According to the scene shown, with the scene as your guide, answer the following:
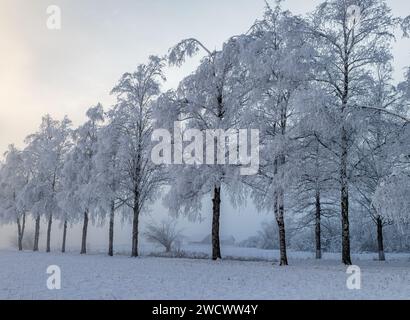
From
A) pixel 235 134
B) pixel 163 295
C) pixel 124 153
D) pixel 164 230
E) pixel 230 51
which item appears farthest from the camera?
pixel 164 230

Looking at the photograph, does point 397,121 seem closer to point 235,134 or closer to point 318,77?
point 318,77

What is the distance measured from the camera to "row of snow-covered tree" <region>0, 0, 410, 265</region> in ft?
60.9

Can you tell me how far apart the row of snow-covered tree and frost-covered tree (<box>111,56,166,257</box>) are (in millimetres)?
69

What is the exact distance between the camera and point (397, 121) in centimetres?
2112

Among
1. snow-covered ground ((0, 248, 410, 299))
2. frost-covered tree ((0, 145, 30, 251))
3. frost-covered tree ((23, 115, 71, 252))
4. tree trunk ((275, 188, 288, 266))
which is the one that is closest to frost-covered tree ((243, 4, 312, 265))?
tree trunk ((275, 188, 288, 266))

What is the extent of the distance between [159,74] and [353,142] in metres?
14.7

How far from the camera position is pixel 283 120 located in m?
20.5

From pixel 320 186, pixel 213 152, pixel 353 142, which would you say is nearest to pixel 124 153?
pixel 213 152

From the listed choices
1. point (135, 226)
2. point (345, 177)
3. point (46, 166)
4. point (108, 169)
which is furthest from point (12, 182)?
point (345, 177)

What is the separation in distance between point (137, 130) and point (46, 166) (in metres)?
14.4

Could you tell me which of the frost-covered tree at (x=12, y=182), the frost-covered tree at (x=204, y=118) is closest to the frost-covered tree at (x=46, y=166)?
the frost-covered tree at (x=12, y=182)

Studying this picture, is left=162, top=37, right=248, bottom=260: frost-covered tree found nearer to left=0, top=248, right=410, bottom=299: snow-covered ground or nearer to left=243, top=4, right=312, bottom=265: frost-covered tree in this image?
left=243, top=4, right=312, bottom=265: frost-covered tree

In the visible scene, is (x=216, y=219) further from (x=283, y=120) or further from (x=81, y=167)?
(x=81, y=167)

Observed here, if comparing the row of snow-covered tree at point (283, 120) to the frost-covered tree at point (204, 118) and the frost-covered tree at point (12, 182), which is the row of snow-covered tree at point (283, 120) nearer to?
the frost-covered tree at point (204, 118)
